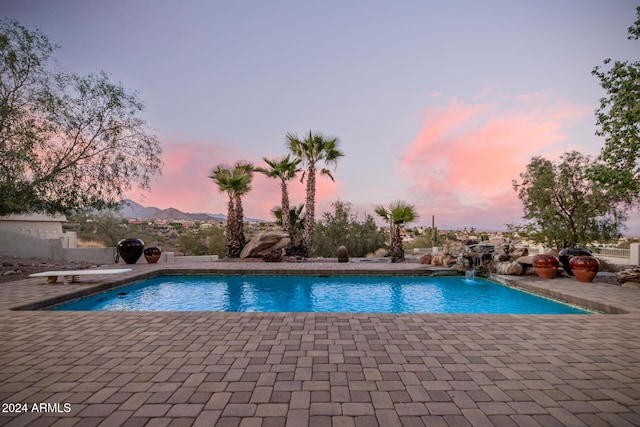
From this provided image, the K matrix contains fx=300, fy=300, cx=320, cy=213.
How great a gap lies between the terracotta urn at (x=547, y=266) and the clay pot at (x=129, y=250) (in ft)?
47.5

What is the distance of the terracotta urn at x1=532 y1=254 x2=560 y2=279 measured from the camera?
28.1 ft

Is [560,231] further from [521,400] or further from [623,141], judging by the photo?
[521,400]

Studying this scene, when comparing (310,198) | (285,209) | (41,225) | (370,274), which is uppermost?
(310,198)

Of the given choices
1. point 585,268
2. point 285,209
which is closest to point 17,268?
point 285,209

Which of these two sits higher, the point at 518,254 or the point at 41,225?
the point at 41,225

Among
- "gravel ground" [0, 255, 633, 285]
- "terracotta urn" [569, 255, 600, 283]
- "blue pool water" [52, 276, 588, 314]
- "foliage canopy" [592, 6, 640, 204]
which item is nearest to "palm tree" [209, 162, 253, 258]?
"blue pool water" [52, 276, 588, 314]

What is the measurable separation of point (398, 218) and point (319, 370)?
1172 centimetres

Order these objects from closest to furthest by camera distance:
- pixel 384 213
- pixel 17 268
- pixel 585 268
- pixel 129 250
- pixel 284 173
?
pixel 585 268
pixel 17 268
pixel 129 250
pixel 384 213
pixel 284 173

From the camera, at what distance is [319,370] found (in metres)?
2.83

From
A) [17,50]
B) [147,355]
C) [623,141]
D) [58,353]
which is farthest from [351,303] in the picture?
[17,50]

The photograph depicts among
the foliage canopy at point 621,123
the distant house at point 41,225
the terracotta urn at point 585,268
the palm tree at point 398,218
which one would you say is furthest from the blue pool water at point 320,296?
the distant house at point 41,225

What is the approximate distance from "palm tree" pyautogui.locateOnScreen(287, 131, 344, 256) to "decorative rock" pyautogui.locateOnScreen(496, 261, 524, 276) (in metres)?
8.67

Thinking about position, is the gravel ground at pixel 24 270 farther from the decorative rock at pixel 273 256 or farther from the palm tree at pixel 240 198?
the decorative rock at pixel 273 256

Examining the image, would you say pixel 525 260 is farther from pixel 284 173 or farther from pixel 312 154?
pixel 284 173
